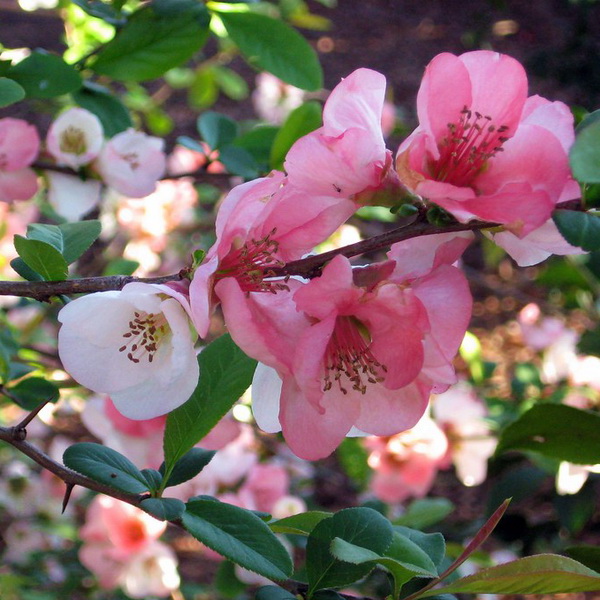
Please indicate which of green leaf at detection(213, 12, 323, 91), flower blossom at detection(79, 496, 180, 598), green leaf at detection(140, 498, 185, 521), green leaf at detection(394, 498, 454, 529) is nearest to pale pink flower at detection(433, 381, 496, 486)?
green leaf at detection(394, 498, 454, 529)

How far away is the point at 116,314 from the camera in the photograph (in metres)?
0.50

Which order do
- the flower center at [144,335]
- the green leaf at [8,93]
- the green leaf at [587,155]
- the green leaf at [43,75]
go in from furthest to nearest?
the green leaf at [43,75] < the green leaf at [8,93] < the flower center at [144,335] < the green leaf at [587,155]

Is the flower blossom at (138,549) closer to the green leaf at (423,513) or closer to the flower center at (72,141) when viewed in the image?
the green leaf at (423,513)

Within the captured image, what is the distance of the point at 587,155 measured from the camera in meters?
0.41

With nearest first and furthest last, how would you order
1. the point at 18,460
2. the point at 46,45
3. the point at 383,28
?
the point at 18,460, the point at 46,45, the point at 383,28

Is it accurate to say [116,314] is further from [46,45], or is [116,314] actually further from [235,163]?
[46,45]

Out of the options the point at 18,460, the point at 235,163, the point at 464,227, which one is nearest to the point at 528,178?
the point at 464,227

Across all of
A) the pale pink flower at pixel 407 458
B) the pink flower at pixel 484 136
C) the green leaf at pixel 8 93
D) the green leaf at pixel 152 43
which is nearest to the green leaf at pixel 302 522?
the pink flower at pixel 484 136

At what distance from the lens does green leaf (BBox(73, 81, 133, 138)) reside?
0.91m

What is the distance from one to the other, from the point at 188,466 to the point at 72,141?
1.40ft

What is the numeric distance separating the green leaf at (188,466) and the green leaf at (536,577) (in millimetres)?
209

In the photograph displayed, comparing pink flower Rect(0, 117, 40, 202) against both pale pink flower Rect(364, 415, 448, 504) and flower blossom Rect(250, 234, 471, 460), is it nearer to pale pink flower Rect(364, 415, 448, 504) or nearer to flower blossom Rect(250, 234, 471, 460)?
flower blossom Rect(250, 234, 471, 460)

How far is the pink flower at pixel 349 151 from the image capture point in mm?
448

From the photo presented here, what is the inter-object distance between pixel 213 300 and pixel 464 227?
0.15 metres
